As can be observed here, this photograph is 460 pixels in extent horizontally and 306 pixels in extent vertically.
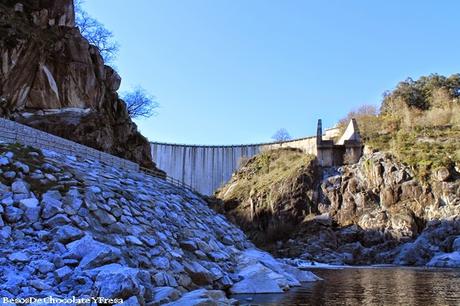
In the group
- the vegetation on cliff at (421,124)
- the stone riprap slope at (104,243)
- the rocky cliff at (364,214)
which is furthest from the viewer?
the vegetation on cliff at (421,124)

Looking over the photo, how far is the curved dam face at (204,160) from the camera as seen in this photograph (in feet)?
252

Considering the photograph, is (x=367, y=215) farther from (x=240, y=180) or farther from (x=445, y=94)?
(x=445, y=94)

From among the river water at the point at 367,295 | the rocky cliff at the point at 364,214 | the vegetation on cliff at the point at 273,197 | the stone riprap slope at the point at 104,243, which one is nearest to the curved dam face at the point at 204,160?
the vegetation on cliff at the point at 273,197

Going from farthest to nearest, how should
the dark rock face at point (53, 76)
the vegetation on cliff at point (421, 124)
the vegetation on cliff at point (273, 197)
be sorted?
the vegetation on cliff at point (273, 197) < the vegetation on cliff at point (421, 124) < the dark rock face at point (53, 76)

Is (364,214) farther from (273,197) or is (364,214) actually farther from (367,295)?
(367,295)

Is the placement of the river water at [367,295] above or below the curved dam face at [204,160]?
below

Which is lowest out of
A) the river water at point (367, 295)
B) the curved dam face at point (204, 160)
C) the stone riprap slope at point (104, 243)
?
the river water at point (367, 295)

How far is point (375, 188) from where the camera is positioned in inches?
2251

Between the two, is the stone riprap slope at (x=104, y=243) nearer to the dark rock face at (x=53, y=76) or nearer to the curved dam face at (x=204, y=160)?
the dark rock face at (x=53, y=76)

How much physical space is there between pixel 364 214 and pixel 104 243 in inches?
1839

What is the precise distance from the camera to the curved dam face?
252ft

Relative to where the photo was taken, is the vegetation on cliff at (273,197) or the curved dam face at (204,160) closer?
the vegetation on cliff at (273,197)

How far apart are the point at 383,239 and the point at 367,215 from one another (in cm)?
468

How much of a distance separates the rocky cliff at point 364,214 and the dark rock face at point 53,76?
2882 cm
